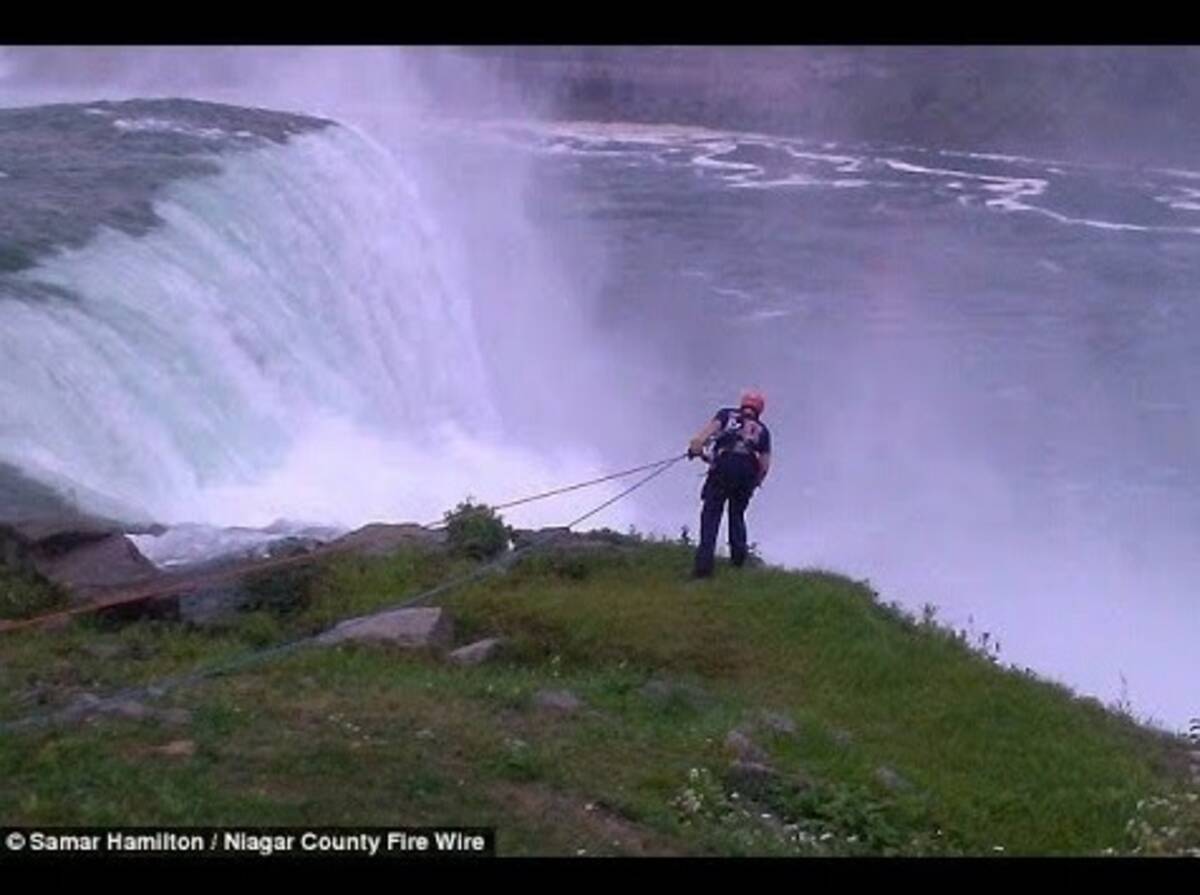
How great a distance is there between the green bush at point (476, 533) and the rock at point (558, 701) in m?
3.45

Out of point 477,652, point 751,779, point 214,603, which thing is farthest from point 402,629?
point 751,779

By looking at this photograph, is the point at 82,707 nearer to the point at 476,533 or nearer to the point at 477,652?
the point at 477,652

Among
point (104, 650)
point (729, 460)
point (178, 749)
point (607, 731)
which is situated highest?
point (729, 460)

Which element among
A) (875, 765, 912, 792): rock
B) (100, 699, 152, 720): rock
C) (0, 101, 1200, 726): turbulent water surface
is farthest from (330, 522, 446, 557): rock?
(875, 765, 912, 792): rock

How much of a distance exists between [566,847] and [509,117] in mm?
44518

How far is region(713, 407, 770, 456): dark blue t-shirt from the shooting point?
12.1 m

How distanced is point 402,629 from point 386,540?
2.43m

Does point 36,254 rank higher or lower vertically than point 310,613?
higher

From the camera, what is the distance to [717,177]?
46500mm

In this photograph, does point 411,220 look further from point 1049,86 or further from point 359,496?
point 1049,86

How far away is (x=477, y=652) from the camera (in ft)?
33.6

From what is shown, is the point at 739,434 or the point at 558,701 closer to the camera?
the point at 558,701

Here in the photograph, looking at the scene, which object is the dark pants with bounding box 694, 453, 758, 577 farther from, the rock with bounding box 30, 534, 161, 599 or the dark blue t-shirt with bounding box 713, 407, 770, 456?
the rock with bounding box 30, 534, 161, 599
